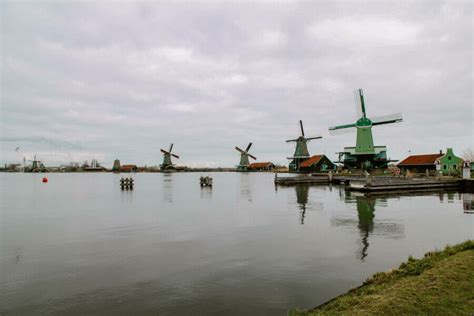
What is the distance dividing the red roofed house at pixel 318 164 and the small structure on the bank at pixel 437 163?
25.7 meters

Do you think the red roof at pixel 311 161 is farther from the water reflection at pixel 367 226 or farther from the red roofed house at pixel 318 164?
the water reflection at pixel 367 226

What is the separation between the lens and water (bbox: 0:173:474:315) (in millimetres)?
8820

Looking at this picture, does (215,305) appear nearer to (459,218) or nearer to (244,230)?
(244,230)

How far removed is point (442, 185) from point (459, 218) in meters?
26.9

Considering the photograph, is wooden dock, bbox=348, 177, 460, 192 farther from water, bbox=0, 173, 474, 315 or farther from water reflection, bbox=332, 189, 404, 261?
water, bbox=0, 173, 474, 315

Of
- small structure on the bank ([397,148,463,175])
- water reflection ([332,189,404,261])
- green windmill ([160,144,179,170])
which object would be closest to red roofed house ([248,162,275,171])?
green windmill ([160,144,179,170])

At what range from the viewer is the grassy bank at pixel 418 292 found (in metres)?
A: 5.93

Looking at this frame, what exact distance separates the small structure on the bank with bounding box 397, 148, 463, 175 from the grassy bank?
59646mm

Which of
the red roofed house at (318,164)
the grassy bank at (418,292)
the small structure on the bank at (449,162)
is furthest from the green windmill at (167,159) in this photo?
the grassy bank at (418,292)

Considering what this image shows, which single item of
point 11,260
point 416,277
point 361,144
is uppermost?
point 361,144

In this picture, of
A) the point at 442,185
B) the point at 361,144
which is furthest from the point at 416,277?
the point at 361,144

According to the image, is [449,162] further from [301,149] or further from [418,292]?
[418,292]

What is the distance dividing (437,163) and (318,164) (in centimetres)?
3517

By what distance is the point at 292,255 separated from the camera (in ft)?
43.3
